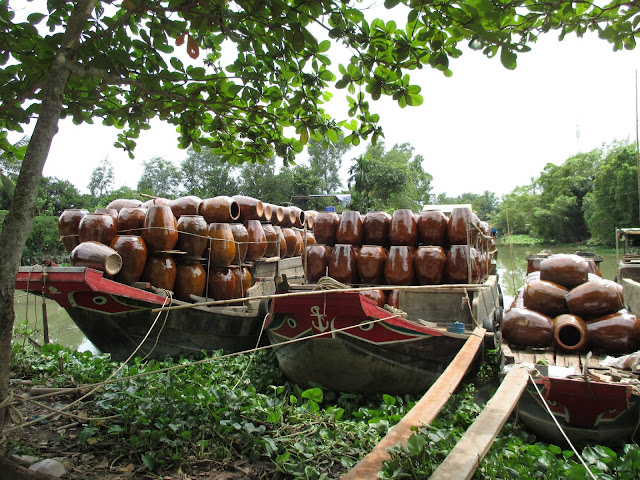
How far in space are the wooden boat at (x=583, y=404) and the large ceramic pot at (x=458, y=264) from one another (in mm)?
1790

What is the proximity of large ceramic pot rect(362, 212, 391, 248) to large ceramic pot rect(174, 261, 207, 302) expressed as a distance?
222 cm

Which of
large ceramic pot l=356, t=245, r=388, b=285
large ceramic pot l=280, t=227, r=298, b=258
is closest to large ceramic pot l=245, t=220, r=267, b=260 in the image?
large ceramic pot l=280, t=227, r=298, b=258

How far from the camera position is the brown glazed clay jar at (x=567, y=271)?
4680 mm

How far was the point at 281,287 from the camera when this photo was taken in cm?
435

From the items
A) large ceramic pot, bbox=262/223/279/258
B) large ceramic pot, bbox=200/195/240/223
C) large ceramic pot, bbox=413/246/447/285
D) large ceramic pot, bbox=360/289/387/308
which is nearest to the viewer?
large ceramic pot, bbox=360/289/387/308

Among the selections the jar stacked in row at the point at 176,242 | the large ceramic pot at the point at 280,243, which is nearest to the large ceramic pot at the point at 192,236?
the jar stacked in row at the point at 176,242

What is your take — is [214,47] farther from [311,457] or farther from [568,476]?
[568,476]

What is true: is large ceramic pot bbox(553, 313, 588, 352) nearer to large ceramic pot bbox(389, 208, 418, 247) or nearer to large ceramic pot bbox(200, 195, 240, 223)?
large ceramic pot bbox(389, 208, 418, 247)

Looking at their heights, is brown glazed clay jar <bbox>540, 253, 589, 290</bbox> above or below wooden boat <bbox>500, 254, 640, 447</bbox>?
above

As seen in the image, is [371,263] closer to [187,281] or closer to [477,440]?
[187,281]

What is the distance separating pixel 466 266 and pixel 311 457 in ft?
11.9

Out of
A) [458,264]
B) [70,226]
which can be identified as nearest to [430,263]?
[458,264]

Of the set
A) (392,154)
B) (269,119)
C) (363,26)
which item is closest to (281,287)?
(269,119)

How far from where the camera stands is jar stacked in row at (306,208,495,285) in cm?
543
